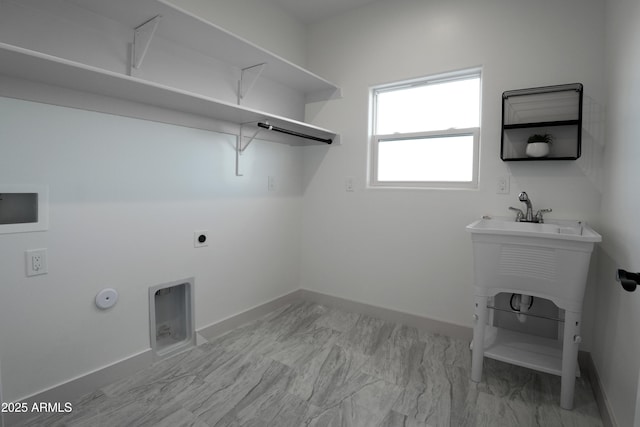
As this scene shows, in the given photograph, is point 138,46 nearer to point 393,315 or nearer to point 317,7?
point 317,7

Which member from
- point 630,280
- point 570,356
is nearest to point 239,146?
point 630,280

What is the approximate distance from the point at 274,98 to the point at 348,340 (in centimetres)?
196

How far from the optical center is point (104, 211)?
1729mm

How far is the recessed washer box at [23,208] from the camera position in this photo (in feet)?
4.65

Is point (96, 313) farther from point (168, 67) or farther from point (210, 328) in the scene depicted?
point (168, 67)

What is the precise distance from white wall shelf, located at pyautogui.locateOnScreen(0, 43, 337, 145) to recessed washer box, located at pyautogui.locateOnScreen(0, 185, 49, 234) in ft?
1.30

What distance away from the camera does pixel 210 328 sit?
230 cm

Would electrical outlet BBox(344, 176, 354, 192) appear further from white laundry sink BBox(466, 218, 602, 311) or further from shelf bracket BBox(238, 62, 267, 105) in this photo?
white laundry sink BBox(466, 218, 602, 311)

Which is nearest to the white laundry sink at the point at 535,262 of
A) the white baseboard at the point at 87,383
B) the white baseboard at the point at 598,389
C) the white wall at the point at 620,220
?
the white wall at the point at 620,220

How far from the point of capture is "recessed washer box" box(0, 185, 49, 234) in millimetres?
1416

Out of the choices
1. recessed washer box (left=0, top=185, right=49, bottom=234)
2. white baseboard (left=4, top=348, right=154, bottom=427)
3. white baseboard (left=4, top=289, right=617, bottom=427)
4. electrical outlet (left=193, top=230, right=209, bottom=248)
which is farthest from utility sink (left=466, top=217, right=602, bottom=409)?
recessed washer box (left=0, top=185, right=49, bottom=234)

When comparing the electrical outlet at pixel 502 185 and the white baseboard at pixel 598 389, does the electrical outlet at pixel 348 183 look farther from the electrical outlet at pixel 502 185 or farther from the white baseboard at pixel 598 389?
the white baseboard at pixel 598 389

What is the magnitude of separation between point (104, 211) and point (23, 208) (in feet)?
1.05

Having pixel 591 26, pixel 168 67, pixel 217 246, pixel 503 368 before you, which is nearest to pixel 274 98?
pixel 168 67
